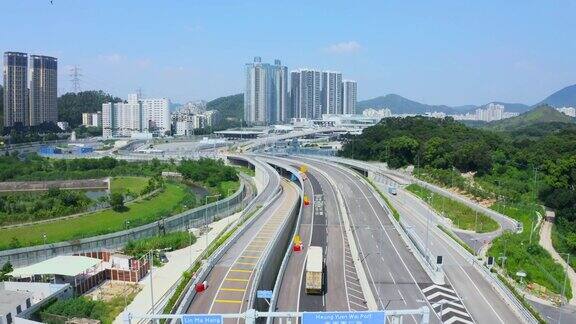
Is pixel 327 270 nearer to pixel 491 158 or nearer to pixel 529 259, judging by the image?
pixel 529 259

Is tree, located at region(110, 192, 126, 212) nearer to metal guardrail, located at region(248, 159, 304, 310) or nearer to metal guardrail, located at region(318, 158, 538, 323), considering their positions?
metal guardrail, located at region(248, 159, 304, 310)

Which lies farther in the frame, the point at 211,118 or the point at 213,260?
the point at 211,118

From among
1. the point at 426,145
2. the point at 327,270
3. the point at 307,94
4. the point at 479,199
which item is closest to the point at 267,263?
the point at 327,270

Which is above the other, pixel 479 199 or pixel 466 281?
pixel 479 199

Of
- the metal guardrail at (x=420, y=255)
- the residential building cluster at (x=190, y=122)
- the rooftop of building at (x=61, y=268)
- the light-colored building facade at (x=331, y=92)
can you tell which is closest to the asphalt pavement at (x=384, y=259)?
the metal guardrail at (x=420, y=255)

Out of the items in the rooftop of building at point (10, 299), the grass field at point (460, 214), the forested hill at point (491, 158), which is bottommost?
the rooftop of building at point (10, 299)

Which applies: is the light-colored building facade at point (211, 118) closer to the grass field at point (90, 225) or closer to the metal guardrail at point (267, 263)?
the grass field at point (90, 225)

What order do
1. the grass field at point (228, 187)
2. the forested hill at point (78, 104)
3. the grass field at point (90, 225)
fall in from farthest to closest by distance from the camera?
the forested hill at point (78, 104) < the grass field at point (228, 187) < the grass field at point (90, 225)
